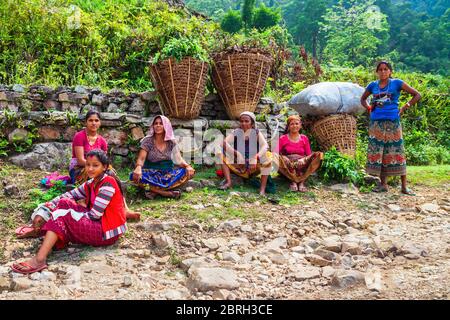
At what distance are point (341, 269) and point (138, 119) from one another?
3.23 meters

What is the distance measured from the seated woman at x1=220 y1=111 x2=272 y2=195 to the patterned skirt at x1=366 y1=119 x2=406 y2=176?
128 cm

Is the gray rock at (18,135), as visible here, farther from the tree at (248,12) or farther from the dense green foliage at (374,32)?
the tree at (248,12)

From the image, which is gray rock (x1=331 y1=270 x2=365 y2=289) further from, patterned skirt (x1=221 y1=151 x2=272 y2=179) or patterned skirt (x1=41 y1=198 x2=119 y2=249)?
patterned skirt (x1=221 y1=151 x2=272 y2=179)

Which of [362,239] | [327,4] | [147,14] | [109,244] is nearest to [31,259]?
[109,244]

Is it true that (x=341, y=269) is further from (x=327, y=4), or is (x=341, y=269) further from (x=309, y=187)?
(x=327, y=4)

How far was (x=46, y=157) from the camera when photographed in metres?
4.77

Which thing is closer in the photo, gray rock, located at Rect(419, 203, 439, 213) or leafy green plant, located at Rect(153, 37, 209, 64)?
gray rock, located at Rect(419, 203, 439, 213)

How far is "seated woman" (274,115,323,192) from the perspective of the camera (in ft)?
15.6

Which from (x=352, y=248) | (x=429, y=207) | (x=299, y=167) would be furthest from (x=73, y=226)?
(x=429, y=207)

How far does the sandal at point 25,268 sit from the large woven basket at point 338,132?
3.79 meters

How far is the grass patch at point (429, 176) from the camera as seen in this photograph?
526 centimetres

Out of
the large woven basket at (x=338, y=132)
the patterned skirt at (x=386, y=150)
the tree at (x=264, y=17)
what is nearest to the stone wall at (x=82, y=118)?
the large woven basket at (x=338, y=132)

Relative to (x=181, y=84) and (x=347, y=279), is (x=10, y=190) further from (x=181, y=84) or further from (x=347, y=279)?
(x=347, y=279)

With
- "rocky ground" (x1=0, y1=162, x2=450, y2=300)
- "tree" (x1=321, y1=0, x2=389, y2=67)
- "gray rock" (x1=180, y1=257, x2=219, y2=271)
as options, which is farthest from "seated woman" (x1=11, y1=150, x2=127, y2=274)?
"tree" (x1=321, y1=0, x2=389, y2=67)
